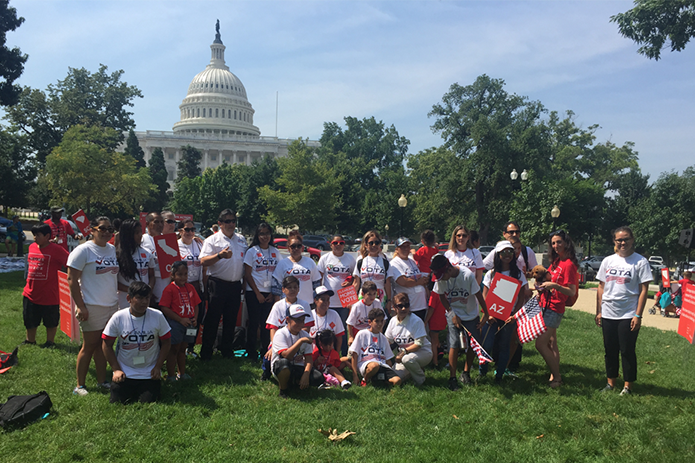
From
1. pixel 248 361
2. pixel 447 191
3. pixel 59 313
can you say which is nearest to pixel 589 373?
pixel 248 361

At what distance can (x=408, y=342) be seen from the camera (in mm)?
6340

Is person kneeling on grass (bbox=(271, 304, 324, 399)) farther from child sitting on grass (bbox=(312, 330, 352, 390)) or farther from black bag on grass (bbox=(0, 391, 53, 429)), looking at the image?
black bag on grass (bbox=(0, 391, 53, 429))

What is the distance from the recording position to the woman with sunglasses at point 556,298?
20.0ft

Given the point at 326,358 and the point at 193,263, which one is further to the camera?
the point at 193,263

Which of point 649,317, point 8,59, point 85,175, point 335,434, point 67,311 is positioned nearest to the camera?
point 335,434

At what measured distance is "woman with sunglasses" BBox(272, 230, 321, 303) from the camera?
22.3 ft

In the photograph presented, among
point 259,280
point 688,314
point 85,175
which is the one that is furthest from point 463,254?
point 85,175

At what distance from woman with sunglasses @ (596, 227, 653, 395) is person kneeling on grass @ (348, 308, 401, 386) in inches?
102

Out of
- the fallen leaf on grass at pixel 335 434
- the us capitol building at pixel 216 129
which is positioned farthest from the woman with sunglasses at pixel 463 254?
the us capitol building at pixel 216 129

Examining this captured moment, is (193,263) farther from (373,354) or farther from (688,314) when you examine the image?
(688,314)

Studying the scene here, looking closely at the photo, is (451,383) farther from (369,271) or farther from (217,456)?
(217,456)

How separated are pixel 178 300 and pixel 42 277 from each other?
107 inches

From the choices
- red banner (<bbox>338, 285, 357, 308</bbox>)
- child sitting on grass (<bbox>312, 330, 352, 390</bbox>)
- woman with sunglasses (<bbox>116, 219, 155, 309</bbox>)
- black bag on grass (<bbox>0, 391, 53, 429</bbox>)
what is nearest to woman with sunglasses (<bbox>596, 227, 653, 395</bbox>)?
red banner (<bbox>338, 285, 357, 308</bbox>)

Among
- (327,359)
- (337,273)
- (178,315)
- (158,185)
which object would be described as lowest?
(327,359)
